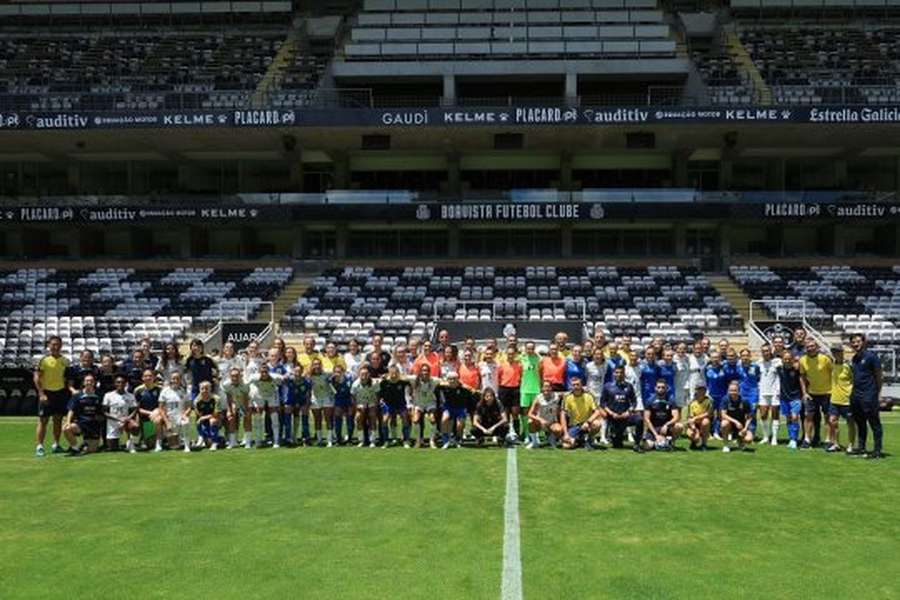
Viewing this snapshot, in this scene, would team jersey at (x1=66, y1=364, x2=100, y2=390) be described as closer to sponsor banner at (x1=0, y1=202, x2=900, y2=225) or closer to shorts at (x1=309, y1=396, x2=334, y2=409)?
shorts at (x1=309, y1=396, x2=334, y2=409)

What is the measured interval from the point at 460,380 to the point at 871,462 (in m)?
5.93

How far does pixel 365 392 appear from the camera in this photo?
12492 millimetres

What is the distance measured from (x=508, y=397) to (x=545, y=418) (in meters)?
0.80

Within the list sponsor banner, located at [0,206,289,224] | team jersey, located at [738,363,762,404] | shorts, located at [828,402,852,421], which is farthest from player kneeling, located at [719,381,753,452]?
sponsor banner, located at [0,206,289,224]

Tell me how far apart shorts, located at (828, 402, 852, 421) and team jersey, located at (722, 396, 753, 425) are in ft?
3.75

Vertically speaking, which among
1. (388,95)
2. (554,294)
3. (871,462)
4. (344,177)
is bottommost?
(871,462)

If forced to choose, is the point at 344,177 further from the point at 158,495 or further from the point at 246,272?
the point at 158,495

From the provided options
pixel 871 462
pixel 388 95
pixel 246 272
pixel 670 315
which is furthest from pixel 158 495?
pixel 388 95

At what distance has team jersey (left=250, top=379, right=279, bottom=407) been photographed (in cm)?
1266

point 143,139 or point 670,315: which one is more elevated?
point 143,139

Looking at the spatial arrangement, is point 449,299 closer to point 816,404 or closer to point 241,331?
point 241,331

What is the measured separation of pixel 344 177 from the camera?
3550cm

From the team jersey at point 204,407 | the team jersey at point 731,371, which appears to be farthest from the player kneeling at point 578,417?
the team jersey at point 204,407

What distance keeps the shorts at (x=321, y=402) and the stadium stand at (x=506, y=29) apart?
83.6ft
